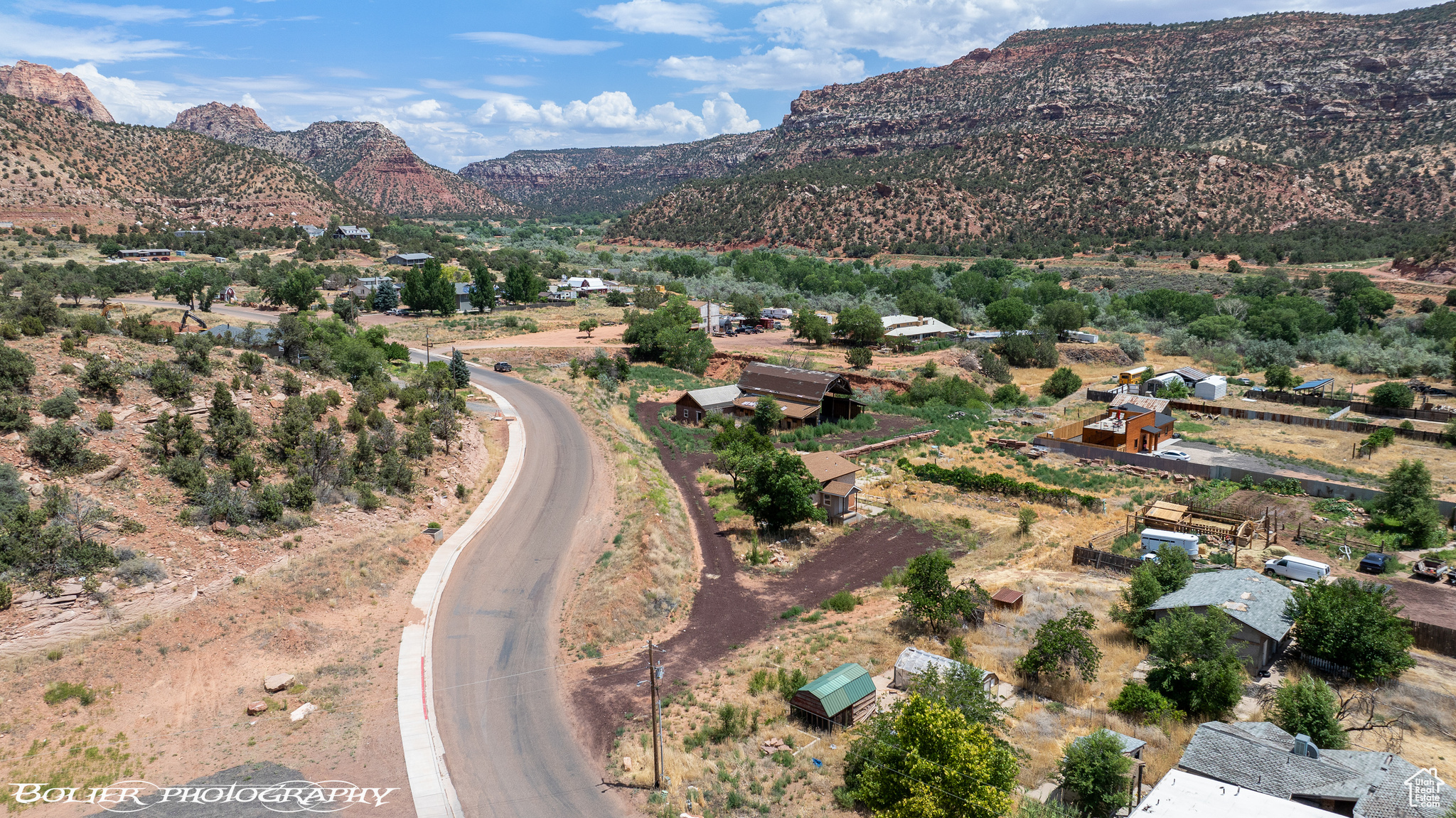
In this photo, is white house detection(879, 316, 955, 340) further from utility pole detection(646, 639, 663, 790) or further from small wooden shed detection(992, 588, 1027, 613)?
utility pole detection(646, 639, 663, 790)

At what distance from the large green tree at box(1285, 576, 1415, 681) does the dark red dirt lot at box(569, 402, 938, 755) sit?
1342 cm

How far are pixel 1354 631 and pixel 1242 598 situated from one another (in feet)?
9.26

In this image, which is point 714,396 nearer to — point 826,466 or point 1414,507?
point 826,466

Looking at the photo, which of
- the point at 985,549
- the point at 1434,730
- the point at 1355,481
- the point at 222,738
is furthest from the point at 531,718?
the point at 1355,481

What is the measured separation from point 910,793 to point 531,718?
9.78m

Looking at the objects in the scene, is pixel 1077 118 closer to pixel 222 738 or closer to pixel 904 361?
pixel 904 361

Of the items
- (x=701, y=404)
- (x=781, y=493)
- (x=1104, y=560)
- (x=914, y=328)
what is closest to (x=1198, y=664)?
(x=1104, y=560)

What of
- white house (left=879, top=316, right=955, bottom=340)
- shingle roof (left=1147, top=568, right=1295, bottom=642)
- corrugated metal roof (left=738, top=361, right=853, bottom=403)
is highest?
white house (left=879, top=316, right=955, bottom=340)

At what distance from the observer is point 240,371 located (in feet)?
114

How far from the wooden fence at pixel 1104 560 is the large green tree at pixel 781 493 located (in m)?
10.5

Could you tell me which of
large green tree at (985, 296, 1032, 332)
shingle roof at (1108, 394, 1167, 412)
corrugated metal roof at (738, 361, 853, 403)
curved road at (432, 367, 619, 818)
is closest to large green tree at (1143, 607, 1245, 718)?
curved road at (432, 367, 619, 818)

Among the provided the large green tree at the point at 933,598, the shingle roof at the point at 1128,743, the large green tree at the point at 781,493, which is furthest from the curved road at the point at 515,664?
the large green tree at the point at 933,598

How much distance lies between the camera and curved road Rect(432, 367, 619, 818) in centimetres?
1788

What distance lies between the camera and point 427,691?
21312 millimetres
